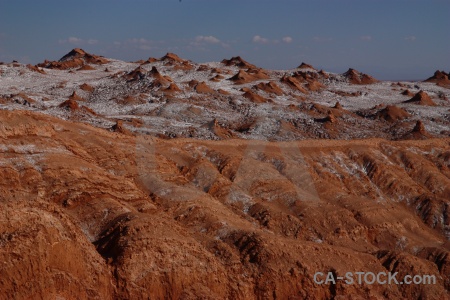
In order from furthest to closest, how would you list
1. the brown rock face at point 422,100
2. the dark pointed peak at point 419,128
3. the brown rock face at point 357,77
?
the brown rock face at point 357,77 < the brown rock face at point 422,100 < the dark pointed peak at point 419,128

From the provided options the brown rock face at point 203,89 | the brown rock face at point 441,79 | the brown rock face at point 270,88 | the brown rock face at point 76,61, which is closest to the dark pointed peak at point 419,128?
the brown rock face at point 270,88

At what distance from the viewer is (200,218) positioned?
23500mm

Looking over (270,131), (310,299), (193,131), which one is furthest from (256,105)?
(310,299)

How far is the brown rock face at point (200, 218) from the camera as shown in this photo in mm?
16969

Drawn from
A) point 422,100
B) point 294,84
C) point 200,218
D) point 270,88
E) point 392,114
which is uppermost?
point 294,84

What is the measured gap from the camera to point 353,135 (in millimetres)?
61938

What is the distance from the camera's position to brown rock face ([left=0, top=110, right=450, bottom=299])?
55.7ft

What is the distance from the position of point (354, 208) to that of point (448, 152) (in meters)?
17.1

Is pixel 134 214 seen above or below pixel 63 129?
below

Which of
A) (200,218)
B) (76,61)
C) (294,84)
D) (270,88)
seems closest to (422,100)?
(294,84)

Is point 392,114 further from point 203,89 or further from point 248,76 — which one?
point 248,76

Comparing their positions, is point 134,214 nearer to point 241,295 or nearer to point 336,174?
point 241,295

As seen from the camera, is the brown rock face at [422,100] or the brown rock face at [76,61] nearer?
the brown rock face at [422,100]

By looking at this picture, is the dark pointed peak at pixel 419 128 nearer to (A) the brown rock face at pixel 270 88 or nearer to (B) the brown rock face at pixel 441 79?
(A) the brown rock face at pixel 270 88
